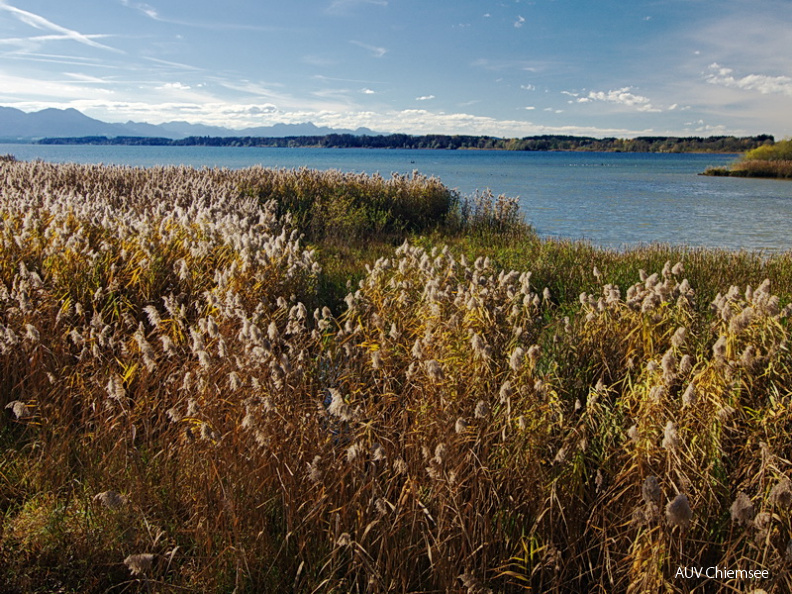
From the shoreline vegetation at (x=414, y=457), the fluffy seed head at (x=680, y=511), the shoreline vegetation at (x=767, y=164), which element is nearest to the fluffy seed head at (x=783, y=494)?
the shoreline vegetation at (x=414, y=457)

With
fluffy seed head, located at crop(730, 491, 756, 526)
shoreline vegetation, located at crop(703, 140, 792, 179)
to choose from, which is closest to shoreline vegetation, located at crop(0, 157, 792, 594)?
fluffy seed head, located at crop(730, 491, 756, 526)

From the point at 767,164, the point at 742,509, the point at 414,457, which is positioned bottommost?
the point at 414,457

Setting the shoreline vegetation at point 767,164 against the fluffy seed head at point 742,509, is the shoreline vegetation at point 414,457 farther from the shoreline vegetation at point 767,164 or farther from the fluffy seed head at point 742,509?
the shoreline vegetation at point 767,164

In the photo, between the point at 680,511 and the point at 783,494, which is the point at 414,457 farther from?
the point at 783,494

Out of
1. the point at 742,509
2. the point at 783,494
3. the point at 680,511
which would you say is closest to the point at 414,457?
the point at 680,511

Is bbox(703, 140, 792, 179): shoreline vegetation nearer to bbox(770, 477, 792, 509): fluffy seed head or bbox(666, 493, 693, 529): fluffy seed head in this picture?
bbox(770, 477, 792, 509): fluffy seed head

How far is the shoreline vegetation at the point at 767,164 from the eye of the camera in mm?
50156

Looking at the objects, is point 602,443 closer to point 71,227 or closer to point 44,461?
point 44,461

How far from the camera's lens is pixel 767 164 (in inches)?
2039

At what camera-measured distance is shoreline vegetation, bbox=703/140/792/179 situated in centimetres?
5016

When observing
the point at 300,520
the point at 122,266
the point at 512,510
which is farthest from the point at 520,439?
the point at 122,266

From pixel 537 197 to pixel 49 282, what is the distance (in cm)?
2947

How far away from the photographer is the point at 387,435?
12.5ft

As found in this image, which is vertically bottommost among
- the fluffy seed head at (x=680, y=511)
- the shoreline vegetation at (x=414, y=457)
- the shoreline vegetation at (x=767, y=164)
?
→ the shoreline vegetation at (x=414, y=457)
